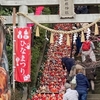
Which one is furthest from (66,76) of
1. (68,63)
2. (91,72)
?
(91,72)

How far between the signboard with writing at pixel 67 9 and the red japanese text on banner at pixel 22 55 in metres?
1.33

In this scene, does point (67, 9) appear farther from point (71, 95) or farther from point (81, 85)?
point (71, 95)

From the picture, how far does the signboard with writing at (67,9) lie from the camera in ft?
47.8

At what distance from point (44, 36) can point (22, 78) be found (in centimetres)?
809

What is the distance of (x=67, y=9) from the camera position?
14.6m

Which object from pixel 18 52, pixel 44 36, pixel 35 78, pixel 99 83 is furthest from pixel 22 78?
pixel 44 36

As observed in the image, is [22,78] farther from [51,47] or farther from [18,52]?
[51,47]

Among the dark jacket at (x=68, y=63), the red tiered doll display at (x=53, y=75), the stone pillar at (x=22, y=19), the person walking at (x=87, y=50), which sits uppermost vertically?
the stone pillar at (x=22, y=19)

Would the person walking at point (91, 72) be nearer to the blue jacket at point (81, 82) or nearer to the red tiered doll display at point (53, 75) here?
the red tiered doll display at point (53, 75)

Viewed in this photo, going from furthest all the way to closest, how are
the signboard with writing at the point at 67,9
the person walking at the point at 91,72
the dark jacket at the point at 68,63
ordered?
the dark jacket at the point at 68,63
the person walking at the point at 91,72
the signboard with writing at the point at 67,9

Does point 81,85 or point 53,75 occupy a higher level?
point 81,85

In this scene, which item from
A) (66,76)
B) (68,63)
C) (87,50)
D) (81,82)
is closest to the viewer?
(81,82)

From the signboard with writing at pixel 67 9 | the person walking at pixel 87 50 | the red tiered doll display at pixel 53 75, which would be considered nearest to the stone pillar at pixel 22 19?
the signboard with writing at pixel 67 9

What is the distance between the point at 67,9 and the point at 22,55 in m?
2.12
